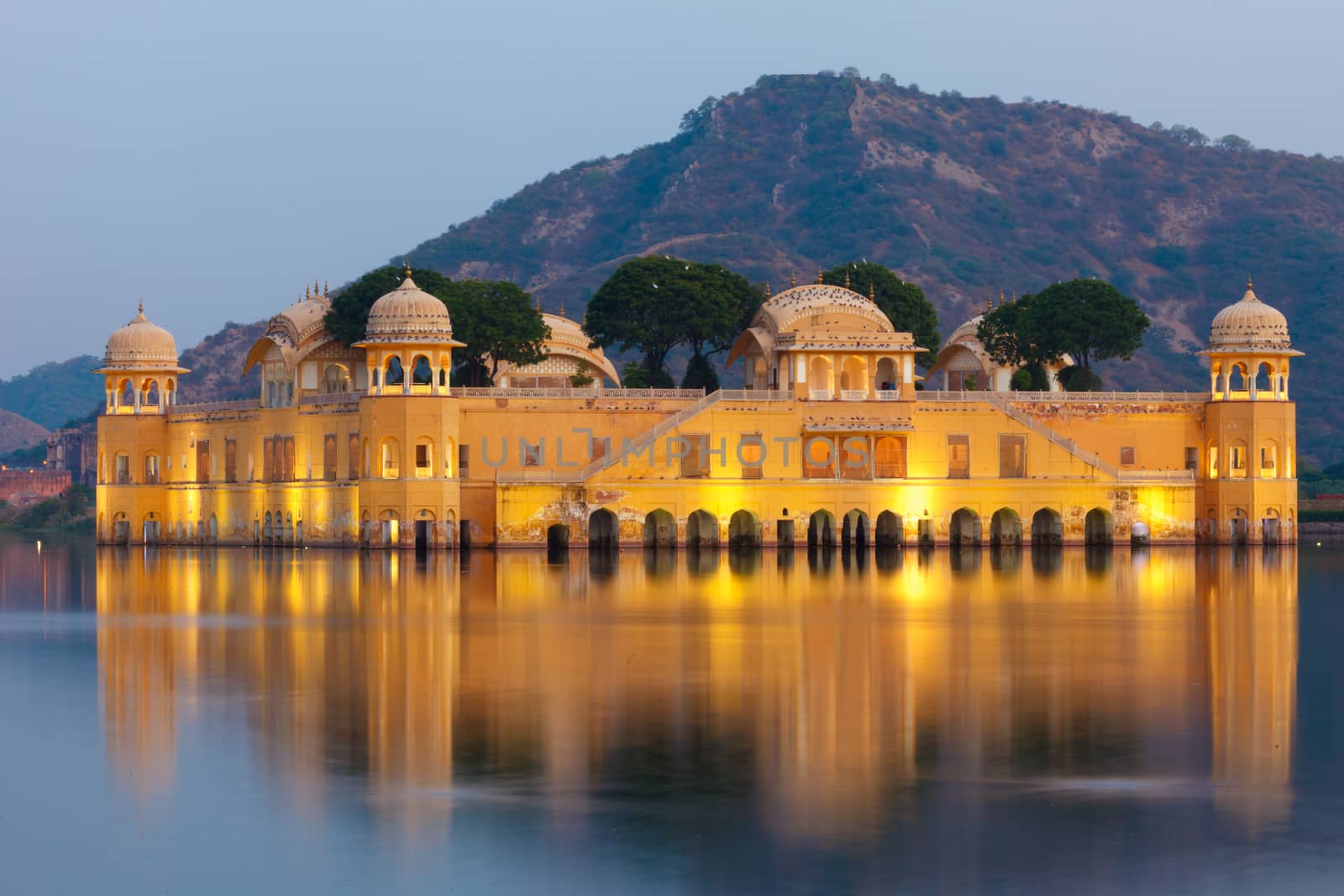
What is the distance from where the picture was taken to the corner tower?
6178 cm

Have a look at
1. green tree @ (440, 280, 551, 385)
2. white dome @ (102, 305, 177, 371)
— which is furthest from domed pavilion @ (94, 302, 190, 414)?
green tree @ (440, 280, 551, 385)

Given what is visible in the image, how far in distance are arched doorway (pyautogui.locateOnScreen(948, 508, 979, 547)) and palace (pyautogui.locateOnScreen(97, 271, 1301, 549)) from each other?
0.07 metres

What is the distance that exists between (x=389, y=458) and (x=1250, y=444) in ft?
83.7

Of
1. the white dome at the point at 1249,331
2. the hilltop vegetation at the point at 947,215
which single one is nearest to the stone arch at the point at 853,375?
the white dome at the point at 1249,331

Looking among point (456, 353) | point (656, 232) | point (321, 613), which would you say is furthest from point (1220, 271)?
point (321, 613)

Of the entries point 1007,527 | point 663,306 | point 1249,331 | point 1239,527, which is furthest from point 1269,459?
point 663,306

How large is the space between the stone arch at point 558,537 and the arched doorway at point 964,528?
11295 mm

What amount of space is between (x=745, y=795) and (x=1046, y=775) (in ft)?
9.26

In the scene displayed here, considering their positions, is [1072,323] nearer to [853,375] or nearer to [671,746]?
[853,375]

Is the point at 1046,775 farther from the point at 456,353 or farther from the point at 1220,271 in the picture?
the point at 1220,271

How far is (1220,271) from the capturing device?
449 ft

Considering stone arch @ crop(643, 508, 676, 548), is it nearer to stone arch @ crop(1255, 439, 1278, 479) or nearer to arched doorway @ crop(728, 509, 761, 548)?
arched doorway @ crop(728, 509, 761, 548)

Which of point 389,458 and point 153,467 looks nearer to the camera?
point 389,458

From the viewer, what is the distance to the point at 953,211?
142 meters
